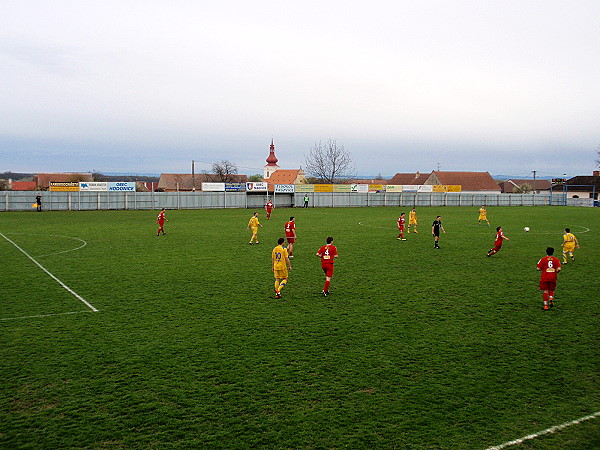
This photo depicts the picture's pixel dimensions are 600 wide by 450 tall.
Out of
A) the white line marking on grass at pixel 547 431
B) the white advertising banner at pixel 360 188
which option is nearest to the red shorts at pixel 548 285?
the white line marking on grass at pixel 547 431

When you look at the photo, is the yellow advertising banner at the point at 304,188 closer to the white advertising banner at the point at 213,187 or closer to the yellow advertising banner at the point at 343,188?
the yellow advertising banner at the point at 343,188

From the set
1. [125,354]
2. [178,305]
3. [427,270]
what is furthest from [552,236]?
[125,354]

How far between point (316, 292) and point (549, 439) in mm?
9370

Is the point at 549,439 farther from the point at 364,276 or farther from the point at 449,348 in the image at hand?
the point at 364,276

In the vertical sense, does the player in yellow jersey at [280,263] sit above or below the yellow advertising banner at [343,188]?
below

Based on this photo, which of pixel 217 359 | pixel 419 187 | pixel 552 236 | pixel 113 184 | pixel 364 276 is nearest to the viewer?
pixel 217 359

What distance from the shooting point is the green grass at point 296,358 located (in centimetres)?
719

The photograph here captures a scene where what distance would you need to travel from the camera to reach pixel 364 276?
60.2 ft

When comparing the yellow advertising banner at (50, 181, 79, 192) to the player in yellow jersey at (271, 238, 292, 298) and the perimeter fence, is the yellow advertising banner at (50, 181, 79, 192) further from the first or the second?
the player in yellow jersey at (271, 238, 292, 298)

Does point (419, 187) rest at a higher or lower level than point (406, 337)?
higher

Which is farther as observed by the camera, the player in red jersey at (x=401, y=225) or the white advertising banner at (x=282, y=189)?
the white advertising banner at (x=282, y=189)

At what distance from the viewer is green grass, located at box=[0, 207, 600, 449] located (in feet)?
23.6

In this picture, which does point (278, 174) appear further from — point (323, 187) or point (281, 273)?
point (281, 273)

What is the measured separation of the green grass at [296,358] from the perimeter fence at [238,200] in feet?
136
